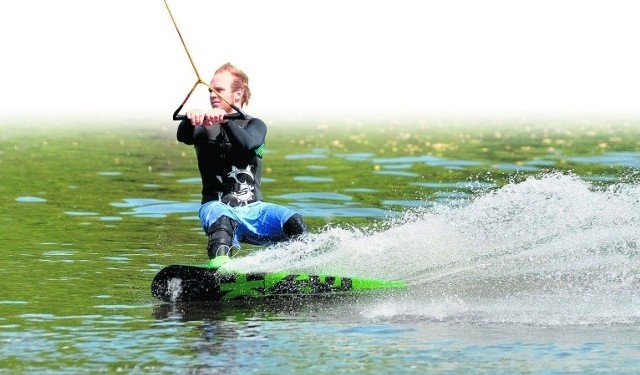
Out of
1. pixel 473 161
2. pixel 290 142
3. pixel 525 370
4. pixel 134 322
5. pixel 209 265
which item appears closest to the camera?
pixel 525 370

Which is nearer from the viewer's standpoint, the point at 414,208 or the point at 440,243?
the point at 440,243

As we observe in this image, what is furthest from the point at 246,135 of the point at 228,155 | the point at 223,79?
the point at 223,79

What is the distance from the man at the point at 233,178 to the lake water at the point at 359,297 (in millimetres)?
219

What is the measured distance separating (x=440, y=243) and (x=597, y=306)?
6.90 ft

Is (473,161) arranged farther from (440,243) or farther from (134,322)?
(134,322)

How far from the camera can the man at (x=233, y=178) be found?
11305 millimetres

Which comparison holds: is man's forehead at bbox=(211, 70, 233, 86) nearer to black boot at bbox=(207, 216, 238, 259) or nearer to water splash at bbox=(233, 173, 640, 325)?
black boot at bbox=(207, 216, 238, 259)

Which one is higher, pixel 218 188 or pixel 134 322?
pixel 218 188

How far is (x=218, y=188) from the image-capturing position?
11703 mm

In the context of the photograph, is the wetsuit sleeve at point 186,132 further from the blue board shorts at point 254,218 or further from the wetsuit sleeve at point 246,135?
the blue board shorts at point 254,218

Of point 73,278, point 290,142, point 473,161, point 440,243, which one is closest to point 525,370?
point 440,243

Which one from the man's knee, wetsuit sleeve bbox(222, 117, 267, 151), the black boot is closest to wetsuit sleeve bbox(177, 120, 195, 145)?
wetsuit sleeve bbox(222, 117, 267, 151)

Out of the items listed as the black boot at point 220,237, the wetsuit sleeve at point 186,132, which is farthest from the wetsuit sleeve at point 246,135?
the black boot at point 220,237

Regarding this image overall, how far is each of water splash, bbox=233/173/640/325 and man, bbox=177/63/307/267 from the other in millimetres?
204
